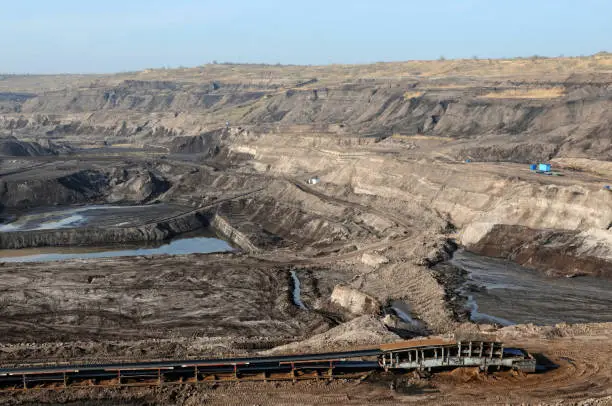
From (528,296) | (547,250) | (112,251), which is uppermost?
(547,250)

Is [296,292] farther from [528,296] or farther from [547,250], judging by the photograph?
[547,250]

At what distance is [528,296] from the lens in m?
37.5

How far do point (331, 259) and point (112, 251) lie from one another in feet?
67.7

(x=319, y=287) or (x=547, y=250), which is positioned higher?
(x=547, y=250)

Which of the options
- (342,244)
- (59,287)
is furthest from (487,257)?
(59,287)

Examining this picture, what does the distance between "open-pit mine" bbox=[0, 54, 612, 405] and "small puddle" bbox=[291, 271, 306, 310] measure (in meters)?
0.18

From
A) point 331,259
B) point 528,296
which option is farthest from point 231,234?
point 528,296

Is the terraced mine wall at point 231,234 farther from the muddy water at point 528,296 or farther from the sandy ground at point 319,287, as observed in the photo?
the muddy water at point 528,296

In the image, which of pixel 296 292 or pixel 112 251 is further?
pixel 112 251

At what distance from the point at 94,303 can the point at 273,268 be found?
40.4 feet

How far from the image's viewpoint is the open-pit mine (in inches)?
912

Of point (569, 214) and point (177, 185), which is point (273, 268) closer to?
point (569, 214)

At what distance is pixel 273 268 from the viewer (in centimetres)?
4544

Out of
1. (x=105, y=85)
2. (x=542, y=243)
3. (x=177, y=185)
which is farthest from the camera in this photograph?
(x=105, y=85)
